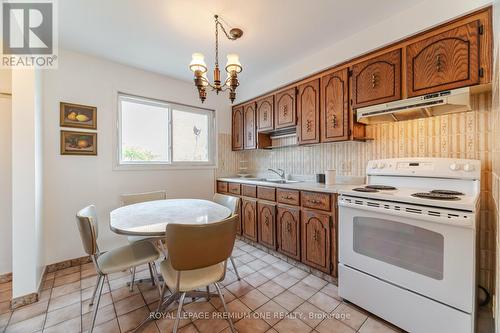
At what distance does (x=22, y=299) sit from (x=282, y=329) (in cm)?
209

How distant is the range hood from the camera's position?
1540 mm

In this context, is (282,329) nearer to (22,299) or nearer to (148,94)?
(22,299)

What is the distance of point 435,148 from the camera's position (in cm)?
186

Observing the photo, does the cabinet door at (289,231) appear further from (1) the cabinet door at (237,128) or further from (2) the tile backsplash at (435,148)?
(1) the cabinet door at (237,128)

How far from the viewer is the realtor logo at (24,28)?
5.51 feet

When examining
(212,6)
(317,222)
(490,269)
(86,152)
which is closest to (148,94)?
(86,152)

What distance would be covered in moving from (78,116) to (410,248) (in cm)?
340

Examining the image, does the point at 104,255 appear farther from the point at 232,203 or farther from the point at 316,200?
the point at 316,200

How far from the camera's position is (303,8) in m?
1.74

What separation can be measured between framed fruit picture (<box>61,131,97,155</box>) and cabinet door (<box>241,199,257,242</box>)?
2.01m

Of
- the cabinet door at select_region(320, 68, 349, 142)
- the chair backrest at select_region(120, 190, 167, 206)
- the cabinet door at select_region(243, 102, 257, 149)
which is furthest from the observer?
the cabinet door at select_region(243, 102, 257, 149)

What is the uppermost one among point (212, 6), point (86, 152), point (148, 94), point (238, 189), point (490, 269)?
point (212, 6)

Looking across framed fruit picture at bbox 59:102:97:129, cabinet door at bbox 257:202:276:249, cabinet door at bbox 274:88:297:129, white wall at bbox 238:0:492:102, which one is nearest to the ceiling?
white wall at bbox 238:0:492:102

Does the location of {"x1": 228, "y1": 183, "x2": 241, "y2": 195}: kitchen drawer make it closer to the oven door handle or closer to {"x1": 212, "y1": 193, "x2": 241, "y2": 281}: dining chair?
{"x1": 212, "y1": 193, "x2": 241, "y2": 281}: dining chair
